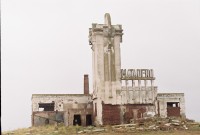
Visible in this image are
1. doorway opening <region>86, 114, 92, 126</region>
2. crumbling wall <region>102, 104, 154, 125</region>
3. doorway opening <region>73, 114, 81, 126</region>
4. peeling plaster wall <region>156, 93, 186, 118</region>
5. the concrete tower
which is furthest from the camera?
peeling plaster wall <region>156, 93, 186, 118</region>

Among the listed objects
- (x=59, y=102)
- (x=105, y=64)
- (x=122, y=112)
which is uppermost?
(x=105, y=64)

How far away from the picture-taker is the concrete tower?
35531mm

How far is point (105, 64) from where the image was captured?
3562 cm

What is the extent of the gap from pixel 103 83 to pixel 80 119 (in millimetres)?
5729

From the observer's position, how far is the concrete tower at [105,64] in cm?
3553

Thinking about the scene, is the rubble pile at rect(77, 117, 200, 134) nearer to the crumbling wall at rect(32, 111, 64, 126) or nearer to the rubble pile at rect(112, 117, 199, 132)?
the rubble pile at rect(112, 117, 199, 132)

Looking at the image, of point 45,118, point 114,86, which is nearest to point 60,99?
point 45,118

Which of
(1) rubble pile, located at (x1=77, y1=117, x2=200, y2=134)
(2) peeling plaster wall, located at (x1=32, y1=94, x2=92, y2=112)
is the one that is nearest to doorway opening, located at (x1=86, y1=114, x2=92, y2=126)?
(2) peeling plaster wall, located at (x1=32, y1=94, x2=92, y2=112)

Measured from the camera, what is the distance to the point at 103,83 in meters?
35.6

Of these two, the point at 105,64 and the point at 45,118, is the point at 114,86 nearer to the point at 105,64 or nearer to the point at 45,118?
the point at 105,64

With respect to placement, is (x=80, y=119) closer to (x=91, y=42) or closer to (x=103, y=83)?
(x=103, y=83)

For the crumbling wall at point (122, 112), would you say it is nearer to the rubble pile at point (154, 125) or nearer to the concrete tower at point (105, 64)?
the concrete tower at point (105, 64)

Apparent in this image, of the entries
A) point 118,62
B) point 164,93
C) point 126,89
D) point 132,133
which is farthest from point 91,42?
point 132,133

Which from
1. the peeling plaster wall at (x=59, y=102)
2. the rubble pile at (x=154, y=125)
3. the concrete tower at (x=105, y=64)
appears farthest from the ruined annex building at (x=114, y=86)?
the peeling plaster wall at (x=59, y=102)
